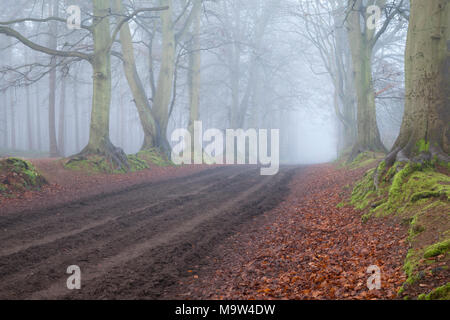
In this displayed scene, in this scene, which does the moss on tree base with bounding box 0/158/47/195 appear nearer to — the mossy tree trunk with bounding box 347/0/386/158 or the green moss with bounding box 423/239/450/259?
the green moss with bounding box 423/239/450/259

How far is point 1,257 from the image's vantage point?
→ 5.55 m

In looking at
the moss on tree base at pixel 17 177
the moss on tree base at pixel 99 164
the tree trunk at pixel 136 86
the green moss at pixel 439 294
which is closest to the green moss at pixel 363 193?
the green moss at pixel 439 294

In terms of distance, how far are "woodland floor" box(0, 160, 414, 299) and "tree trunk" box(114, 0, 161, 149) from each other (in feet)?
30.4

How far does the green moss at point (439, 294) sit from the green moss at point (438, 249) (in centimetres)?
79

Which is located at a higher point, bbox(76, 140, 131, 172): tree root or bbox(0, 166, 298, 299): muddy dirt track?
bbox(76, 140, 131, 172): tree root

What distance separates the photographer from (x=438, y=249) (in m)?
4.25

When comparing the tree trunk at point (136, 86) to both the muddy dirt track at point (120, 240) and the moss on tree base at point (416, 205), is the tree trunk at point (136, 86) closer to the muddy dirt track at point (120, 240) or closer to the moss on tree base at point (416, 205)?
the muddy dirt track at point (120, 240)

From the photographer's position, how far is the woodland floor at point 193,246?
4.61 m

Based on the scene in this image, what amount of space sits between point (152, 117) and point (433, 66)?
1586cm

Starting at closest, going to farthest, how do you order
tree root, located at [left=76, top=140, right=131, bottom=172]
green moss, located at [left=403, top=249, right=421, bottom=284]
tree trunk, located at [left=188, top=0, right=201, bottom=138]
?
1. green moss, located at [left=403, top=249, right=421, bottom=284]
2. tree root, located at [left=76, top=140, right=131, bottom=172]
3. tree trunk, located at [left=188, top=0, right=201, bottom=138]

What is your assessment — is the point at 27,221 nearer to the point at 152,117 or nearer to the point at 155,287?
the point at 155,287

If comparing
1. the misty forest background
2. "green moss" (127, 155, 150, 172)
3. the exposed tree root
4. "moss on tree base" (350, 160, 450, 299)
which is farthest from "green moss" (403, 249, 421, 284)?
"green moss" (127, 155, 150, 172)

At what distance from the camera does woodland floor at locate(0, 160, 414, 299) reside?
15.1 ft

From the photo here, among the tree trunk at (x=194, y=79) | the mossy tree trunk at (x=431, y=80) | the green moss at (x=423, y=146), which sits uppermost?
the tree trunk at (x=194, y=79)
